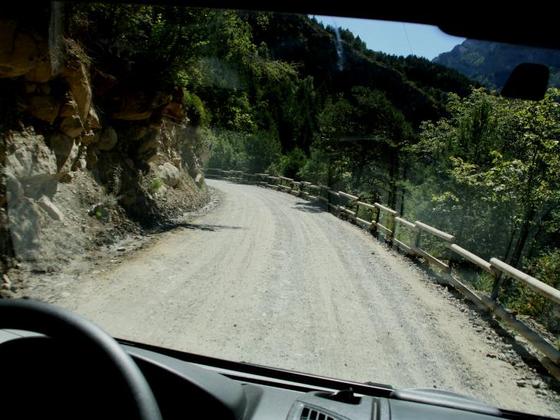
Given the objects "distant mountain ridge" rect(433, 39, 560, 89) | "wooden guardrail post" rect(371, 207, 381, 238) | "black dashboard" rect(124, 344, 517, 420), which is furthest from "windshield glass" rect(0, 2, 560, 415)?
"black dashboard" rect(124, 344, 517, 420)

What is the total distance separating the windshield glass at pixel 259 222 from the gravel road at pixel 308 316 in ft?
0.09

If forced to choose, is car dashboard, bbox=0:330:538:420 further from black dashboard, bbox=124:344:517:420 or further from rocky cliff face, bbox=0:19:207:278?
rocky cliff face, bbox=0:19:207:278

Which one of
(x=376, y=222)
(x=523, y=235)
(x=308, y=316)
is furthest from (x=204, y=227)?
(x=523, y=235)

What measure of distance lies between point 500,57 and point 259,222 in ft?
35.3

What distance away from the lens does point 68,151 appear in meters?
7.07

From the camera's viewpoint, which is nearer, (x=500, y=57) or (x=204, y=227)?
(x=500, y=57)

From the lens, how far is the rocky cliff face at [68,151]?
5.35m

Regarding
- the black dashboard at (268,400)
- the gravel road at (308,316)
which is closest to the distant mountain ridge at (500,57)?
the black dashboard at (268,400)

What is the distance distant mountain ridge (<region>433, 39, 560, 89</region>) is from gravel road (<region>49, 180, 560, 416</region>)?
259 cm

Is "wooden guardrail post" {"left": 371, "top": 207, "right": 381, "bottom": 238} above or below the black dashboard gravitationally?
below

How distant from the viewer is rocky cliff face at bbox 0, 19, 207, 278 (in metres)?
5.35

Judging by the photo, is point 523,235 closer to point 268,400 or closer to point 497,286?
point 497,286

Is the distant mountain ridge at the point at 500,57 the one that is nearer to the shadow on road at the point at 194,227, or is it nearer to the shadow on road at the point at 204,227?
the shadow on road at the point at 194,227

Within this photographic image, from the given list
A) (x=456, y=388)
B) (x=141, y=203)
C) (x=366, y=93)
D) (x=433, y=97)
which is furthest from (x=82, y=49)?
(x=366, y=93)
